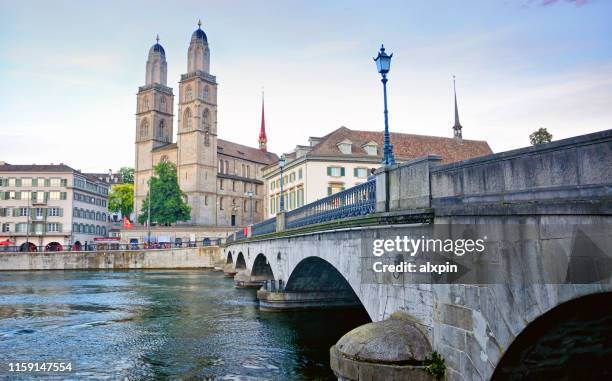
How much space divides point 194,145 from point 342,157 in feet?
169

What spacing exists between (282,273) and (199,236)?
Answer: 232 feet

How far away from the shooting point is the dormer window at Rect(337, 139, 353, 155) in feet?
200

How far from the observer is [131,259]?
75312 millimetres

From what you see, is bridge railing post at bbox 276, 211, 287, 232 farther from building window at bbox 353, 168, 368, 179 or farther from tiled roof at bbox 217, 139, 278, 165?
tiled roof at bbox 217, 139, 278, 165

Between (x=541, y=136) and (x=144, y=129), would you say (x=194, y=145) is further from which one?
(x=541, y=136)

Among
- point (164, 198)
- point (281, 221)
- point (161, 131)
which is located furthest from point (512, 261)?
point (161, 131)

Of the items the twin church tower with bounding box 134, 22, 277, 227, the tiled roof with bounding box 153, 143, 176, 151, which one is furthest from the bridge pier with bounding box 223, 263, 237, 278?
the tiled roof with bounding box 153, 143, 176, 151

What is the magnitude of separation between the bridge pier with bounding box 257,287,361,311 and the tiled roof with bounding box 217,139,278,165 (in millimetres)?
88741

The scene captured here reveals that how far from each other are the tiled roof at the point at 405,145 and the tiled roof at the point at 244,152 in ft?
178

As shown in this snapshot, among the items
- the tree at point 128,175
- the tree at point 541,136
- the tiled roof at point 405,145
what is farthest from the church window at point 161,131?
the tree at point 541,136

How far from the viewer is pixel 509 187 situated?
782cm

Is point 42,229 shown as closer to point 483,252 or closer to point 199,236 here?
point 199,236

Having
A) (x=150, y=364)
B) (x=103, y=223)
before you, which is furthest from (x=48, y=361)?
(x=103, y=223)

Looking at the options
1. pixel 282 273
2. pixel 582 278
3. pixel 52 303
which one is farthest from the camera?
pixel 52 303
